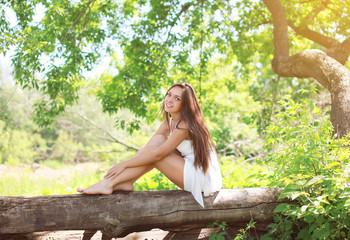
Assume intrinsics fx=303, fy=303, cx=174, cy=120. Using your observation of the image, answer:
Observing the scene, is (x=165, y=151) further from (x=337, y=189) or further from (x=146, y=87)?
(x=146, y=87)

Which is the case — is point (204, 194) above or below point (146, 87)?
below

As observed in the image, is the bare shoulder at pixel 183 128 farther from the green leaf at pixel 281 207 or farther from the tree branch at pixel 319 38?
the tree branch at pixel 319 38

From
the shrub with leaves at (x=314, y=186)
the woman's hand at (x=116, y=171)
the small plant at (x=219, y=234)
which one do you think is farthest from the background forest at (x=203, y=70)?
the woman's hand at (x=116, y=171)

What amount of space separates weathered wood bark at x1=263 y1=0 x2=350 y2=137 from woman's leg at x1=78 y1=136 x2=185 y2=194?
5.90 ft

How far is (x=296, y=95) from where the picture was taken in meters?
5.25

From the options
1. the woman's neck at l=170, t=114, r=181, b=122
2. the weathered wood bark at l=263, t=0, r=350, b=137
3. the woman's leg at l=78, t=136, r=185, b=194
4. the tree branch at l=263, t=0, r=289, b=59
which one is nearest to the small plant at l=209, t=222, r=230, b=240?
the woman's leg at l=78, t=136, r=185, b=194

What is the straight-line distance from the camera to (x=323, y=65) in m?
4.33

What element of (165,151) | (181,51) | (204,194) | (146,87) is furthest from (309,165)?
(181,51)

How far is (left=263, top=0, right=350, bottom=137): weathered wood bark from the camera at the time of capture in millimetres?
3768

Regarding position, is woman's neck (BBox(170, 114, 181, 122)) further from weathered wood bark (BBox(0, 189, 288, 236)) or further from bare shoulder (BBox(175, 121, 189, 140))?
weathered wood bark (BBox(0, 189, 288, 236))

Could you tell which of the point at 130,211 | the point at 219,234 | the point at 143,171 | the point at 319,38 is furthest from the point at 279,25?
the point at 130,211

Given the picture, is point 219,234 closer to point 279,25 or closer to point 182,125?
point 182,125

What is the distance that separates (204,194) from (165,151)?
0.60 metres

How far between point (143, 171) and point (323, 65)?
9.87 ft
